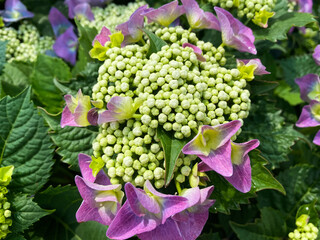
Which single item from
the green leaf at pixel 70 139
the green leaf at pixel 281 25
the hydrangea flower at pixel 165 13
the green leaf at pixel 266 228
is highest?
the hydrangea flower at pixel 165 13

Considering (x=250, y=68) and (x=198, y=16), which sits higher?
(x=198, y=16)

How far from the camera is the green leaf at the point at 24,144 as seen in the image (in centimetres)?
110

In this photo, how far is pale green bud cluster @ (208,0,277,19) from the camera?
3.70 ft

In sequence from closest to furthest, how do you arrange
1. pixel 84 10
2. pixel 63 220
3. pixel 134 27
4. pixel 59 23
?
pixel 134 27 → pixel 63 220 → pixel 84 10 → pixel 59 23

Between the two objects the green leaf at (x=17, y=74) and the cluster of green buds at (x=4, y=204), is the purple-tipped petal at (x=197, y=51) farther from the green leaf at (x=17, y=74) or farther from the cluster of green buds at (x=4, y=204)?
the green leaf at (x=17, y=74)

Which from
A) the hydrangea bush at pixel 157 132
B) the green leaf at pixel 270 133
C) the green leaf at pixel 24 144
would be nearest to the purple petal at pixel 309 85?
the hydrangea bush at pixel 157 132

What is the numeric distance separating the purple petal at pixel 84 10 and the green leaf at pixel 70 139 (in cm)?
62

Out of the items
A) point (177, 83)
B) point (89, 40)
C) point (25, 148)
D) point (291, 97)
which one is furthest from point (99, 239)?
point (291, 97)

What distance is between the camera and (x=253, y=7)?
1.14 m

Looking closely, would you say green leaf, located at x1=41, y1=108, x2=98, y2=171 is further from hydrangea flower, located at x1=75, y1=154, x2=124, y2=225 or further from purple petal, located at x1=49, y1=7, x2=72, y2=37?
purple petal, located at x1=49, y1=7, x2=72, y2=37

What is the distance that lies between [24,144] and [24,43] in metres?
0.63

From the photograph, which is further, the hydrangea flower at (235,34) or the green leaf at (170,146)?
the hydrangea flower at (235,34)

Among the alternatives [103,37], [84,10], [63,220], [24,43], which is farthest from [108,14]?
[63,220]

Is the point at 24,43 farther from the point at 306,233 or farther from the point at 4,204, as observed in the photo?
the point at 306,233
